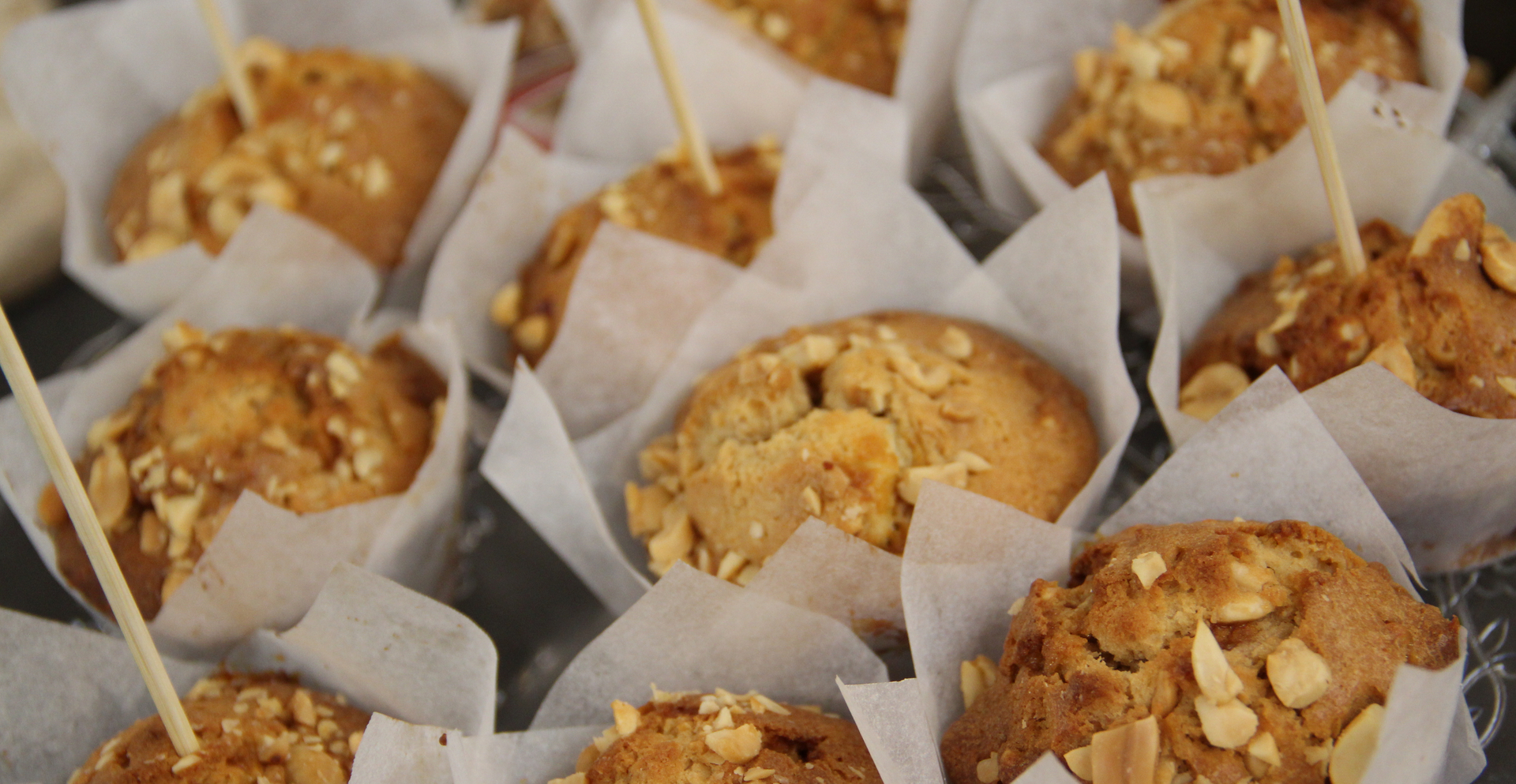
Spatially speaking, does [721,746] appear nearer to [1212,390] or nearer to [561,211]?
[1212,390]

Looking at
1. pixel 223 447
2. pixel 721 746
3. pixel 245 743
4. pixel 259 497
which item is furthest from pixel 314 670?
pixel 721 746

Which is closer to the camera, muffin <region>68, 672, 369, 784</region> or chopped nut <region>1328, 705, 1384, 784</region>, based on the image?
chopped nut <region>1328, 705, 1384, 784</region>

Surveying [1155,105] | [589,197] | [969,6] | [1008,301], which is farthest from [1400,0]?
[589,197]

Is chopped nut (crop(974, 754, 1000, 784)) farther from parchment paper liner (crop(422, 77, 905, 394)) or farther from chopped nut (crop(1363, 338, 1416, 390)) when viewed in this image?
parchment paper liner (crop(422, 77, 905, 394))

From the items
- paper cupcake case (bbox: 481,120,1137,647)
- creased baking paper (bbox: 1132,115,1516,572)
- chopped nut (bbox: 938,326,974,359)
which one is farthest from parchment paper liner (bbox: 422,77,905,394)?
creased baking paper (bbox: 1132,115,1516,572)

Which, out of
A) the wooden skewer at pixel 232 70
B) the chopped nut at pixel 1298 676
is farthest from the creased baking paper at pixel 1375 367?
the wooden skewer at pixel 232 70

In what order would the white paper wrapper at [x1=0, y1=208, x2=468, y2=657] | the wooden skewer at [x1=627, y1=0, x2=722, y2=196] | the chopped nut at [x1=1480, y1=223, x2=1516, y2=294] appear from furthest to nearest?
the wooden skewer at [x1=627, y1=0, x2=722, y2=196], the white paper wrapper at [x1=0, y1=208, x2=468, y2=657], the chopped nut at [x1=1480, y1=223, x2=1516, y2=294]

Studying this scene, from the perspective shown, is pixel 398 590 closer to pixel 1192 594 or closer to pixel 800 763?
pixel 800 763
